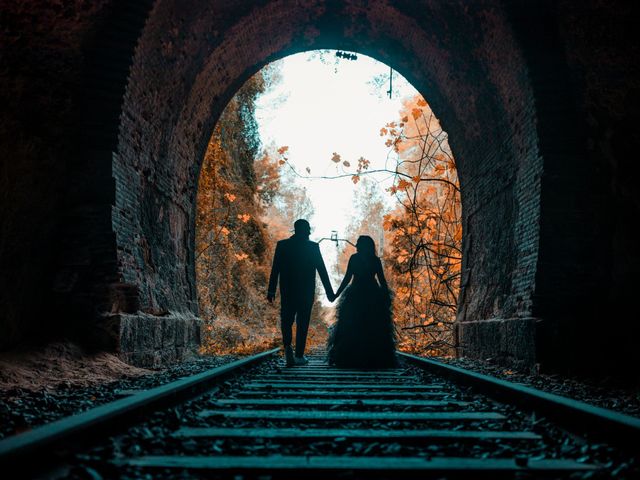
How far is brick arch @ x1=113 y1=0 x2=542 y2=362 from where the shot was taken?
6.76 m

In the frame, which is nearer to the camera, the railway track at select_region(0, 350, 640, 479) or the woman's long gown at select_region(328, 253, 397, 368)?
the railway track at select_region(0, 350, 640, 479)

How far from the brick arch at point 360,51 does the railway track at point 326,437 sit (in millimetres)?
3113

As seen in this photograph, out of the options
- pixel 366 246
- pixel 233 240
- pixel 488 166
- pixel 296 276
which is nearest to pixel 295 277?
pixel 296 276

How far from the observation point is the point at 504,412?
3383 mm

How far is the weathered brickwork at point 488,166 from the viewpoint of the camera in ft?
19.6

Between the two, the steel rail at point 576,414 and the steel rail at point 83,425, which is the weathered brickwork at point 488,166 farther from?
the steel rail at point 83,425

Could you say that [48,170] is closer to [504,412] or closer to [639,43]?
[504,412]

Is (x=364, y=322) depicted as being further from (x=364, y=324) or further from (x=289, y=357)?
(x=289, y=357)

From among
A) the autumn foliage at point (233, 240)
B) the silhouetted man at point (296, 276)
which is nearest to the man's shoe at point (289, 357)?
the silhouetted man at point (296, 276)

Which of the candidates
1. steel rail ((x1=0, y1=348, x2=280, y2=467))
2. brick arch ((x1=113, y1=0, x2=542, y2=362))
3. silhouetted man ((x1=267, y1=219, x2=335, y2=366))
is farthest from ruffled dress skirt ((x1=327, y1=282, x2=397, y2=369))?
steel rail ((x1=0, y1=348, x2=280, y2=467))

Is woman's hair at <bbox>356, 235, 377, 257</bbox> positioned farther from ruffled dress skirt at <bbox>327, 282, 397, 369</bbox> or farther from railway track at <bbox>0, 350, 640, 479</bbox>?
railway track at <bbox>0, 350, 640, 479</bbox>

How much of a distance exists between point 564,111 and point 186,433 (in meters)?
5.75

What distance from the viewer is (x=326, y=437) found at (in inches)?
100

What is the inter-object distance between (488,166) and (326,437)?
6990 mm
